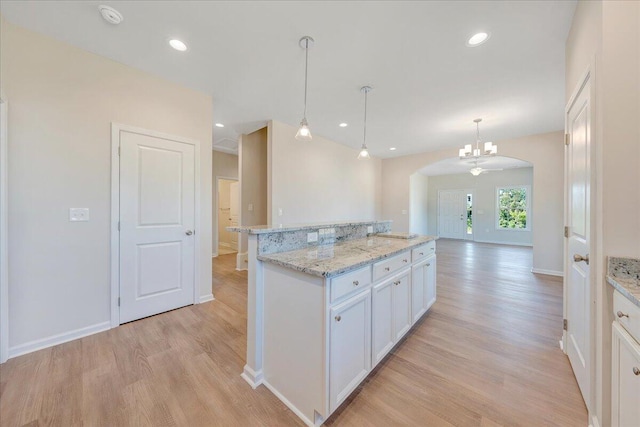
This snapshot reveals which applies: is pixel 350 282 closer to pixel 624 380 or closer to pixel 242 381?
pixel 242 381

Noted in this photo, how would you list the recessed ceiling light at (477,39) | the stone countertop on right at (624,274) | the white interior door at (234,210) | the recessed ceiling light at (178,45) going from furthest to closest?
1. the white interior door at (234,210)
2. the recessed ceiling light at (178,45)
3. the recessed ceiling light at (477,39)
4. the stone countertop on right at (624,274)

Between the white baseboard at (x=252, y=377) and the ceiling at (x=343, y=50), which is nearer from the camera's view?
the white baseboard at (x=252, y=377)

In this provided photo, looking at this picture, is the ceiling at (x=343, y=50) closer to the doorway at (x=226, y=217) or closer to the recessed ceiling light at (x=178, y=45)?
the recessed ceiling light at (x=178, y=45)

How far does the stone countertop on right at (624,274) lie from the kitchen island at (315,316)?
3.67 ft

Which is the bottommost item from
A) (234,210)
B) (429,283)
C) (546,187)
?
(429,283)

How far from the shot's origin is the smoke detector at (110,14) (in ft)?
6.04

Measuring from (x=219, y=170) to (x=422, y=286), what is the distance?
565 centimetres

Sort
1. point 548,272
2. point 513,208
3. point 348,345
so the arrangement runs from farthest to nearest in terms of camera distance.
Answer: point 513,208 → point 548,272 → point 348,345

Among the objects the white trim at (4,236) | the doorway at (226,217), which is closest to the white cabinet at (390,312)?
the white trim at (4,236)

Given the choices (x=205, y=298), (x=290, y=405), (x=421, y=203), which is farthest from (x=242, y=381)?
(x=421, y=203)

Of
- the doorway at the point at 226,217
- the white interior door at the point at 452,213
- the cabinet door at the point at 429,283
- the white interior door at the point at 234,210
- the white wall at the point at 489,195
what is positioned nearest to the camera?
the cabinet door at the point at 429,283

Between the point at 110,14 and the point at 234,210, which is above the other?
the point at 110,14

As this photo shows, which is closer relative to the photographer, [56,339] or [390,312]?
[390,312]

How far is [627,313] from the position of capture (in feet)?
3.33
